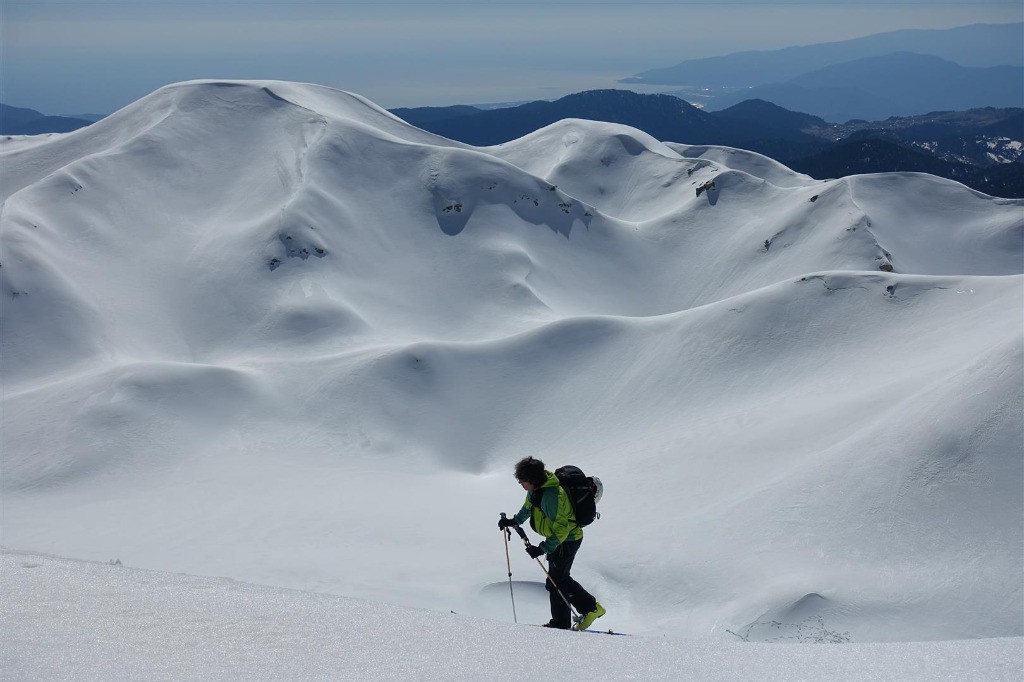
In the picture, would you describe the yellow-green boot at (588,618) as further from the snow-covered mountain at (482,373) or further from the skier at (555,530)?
the snow-covered mountain at (482,373)

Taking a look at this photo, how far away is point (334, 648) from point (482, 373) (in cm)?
2991

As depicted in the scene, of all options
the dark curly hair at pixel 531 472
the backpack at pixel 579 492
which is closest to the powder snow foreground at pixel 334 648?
the dark curly hair at pixel 531 472

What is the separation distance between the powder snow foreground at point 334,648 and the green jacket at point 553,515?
2.29 metres

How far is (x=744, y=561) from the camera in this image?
60.2 feet

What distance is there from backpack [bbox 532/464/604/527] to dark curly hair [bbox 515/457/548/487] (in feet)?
1.05

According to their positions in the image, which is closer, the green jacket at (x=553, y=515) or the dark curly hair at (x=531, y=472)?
the dark curly hair at (x=531, y=472)

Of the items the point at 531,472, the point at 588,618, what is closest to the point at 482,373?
the point at 588,618

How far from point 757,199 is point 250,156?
1791 inches

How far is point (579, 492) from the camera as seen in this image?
9.90 metres

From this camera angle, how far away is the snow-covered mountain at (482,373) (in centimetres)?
1831

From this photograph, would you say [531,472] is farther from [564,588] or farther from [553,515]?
[564,588]

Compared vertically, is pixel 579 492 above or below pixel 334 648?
above

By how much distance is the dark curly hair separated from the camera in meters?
9.48

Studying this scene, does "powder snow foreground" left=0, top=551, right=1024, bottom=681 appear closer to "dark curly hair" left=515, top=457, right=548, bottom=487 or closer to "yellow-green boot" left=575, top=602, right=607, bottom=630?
"dark curly hair" left=515, top=457, right=548, bottom=487
